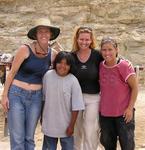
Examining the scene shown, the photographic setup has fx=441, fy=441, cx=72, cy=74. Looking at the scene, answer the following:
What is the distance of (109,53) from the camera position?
4.49 metres

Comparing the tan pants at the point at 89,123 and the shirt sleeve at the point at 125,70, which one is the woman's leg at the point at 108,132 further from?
the shirt sleeve at the point at 125,70

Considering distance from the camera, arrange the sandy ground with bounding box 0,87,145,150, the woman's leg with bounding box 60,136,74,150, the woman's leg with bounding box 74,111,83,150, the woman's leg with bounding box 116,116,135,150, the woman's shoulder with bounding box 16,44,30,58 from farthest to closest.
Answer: the sandy ground with bounding box 0,87,145,150
the woman's leg with bounding box 74,111,83,150
the woman's leg with bounding box 60,136,74,150
the woman's leg with bounding box 116,116,135,150
the woman's shoulder with bounding box 16,44,30,58

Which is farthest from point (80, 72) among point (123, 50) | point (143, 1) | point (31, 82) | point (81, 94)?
point (143, 1)

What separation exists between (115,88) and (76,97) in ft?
1.34

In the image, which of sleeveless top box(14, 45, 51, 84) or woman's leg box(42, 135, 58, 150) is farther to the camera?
woman's leg box(42, 135, 58, 150)

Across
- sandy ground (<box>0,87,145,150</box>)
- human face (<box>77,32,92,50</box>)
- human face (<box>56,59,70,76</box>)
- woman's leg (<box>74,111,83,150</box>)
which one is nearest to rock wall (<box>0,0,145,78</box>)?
sandy ground (<box>0,87,145,150</box>)

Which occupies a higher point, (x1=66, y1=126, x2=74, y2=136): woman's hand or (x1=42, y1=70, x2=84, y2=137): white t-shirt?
(x1=42, y1=70, x2=84, y2=137): white t-shirt

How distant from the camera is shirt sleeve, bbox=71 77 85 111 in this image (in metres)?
4.51

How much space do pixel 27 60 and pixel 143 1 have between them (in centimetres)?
1176

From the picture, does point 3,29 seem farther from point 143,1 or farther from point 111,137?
point 111,137

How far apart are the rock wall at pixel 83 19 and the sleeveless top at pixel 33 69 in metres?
10.4

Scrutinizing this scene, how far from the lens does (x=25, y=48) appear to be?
175 inches

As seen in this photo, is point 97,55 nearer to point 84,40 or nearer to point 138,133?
point 84,40

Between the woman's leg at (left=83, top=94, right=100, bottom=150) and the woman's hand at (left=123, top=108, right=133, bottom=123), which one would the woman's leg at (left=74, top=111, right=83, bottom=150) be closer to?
the woman's leg at (left=83, top=94, right=100, bottom=150)
